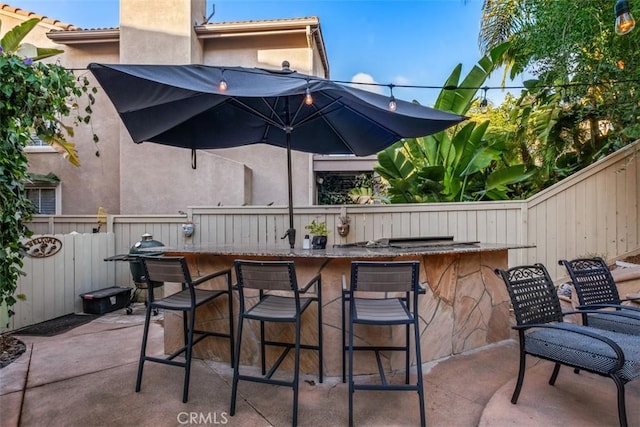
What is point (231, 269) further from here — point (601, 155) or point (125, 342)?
point (601, 155)

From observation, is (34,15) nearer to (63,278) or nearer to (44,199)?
(44,199)

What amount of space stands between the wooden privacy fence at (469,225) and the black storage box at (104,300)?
0.21 metres

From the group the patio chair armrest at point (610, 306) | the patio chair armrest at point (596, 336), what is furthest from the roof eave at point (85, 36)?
the patio chair armrest at point (610, 306)

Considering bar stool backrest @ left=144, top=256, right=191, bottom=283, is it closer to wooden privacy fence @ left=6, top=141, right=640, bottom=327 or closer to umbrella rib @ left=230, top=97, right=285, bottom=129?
wooden privacy fence @ left=6, top=141, right=640, bottom=327

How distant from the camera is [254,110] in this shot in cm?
373

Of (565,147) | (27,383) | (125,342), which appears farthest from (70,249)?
(565,147)

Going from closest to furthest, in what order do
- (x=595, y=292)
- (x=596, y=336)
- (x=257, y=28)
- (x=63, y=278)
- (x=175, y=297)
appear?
(x=596, y=336) → (x=595, y=292) → (x=175, y=297) → (x=63, y=278) → (x=257, y=28)

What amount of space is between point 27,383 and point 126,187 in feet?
15.8

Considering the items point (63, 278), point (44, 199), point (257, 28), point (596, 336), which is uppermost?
point (257, 28)

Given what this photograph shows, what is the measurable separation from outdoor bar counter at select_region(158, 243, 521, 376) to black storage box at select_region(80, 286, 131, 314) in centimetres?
238

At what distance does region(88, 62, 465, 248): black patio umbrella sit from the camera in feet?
8.91

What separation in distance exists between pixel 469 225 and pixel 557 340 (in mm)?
2761

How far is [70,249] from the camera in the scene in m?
5.18

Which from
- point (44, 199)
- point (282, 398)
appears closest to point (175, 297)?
point (282, 398)
